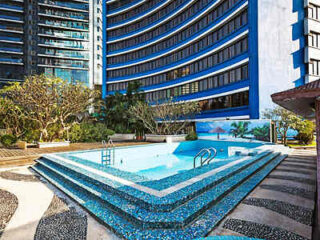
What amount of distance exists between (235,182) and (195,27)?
3245cm

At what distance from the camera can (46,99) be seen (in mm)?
14391

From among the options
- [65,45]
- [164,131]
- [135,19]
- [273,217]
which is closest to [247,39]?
[164,131]

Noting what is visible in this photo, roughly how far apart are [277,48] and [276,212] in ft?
79.5

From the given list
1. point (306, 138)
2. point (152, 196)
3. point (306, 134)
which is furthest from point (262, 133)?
point (152, 196)

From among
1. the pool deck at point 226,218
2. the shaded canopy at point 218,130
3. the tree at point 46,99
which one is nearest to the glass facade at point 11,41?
the tree at point 46,99

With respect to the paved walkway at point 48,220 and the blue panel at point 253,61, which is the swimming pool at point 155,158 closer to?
the paved walkway at point 48,220

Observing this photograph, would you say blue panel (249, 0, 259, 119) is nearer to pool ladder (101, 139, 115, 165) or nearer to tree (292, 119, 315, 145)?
tree (292, 119, 315, 145)

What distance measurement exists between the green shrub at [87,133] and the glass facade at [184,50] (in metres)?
7.30

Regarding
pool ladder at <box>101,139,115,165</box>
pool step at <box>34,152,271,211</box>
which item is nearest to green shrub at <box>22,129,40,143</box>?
pool ladder at <box>101,139,115,165</box>

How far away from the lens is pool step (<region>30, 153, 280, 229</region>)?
3.73m

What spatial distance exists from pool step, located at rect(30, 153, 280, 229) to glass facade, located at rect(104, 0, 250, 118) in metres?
16.6

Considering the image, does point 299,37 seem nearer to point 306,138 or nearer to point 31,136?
point 306,138

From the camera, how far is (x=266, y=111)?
69.2 ft

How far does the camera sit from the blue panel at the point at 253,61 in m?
22.0
